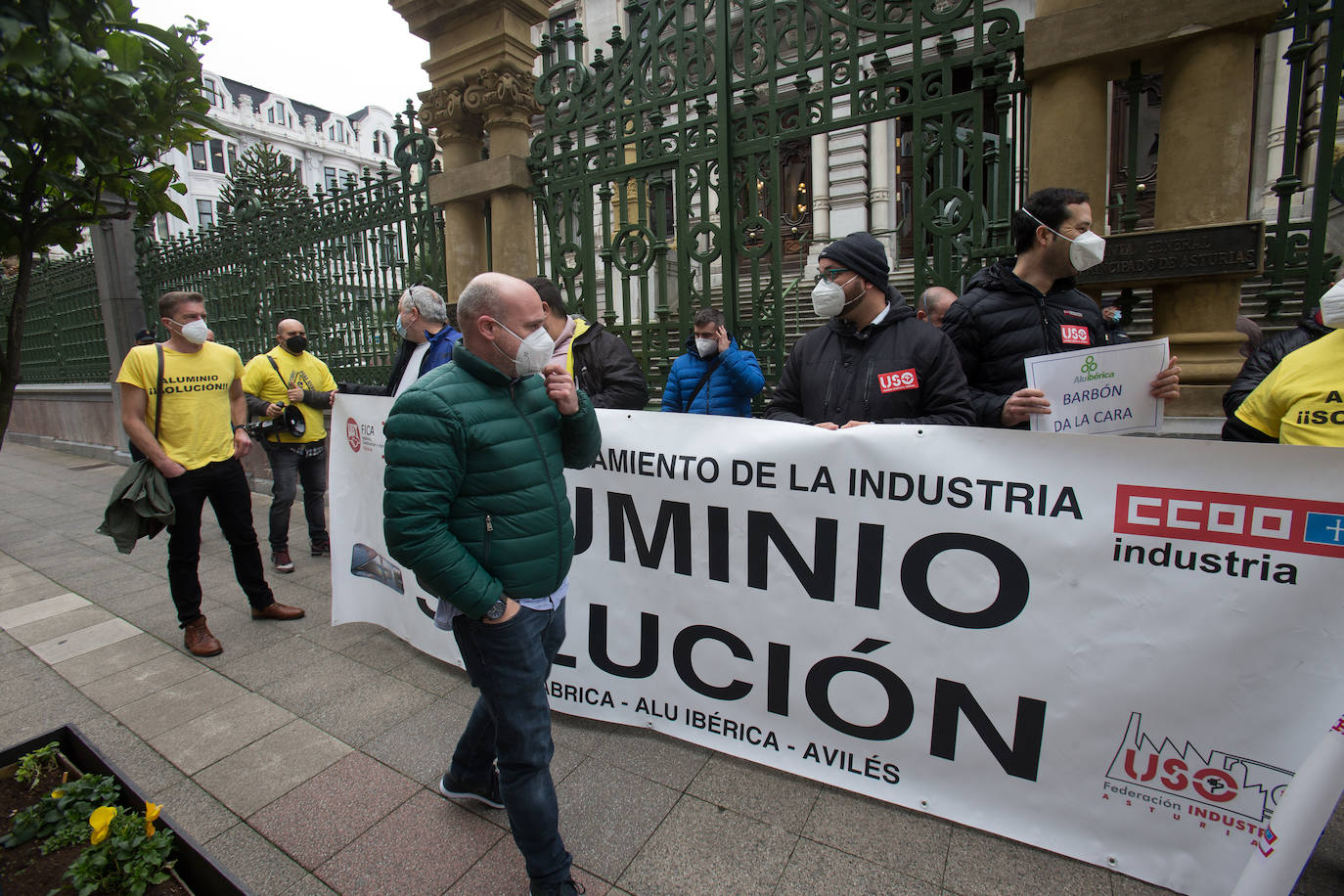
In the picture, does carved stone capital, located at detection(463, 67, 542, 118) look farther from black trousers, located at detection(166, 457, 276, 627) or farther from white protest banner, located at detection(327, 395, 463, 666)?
black trousers, located at detection(166, 457, 276, 627)

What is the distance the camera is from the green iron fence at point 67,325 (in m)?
11.4

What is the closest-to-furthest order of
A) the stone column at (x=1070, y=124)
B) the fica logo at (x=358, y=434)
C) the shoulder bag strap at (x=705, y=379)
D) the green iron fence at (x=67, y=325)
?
the stone column at (x=1070, y=124)
the fica logo at (x=358, y=434)
the shoulder bag strap at (x=705, y=379)
the green iron fence at (x=67, y=325)

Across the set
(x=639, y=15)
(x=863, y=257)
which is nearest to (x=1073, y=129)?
(x=863, y=257)

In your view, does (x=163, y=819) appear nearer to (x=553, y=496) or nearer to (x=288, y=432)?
(x=553, y=496)

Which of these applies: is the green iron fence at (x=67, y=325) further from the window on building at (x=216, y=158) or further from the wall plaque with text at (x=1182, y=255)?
the window on building at (x=216, y=158)

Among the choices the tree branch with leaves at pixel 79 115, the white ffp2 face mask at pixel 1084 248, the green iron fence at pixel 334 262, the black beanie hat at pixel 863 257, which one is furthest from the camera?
the green iron fence at pixel 334 262

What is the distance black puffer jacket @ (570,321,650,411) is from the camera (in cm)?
380

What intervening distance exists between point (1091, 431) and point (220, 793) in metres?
3.71

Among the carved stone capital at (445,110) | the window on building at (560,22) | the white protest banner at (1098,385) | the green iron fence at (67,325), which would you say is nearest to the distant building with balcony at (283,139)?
the green iron fence at (67,325)

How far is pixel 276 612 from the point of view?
450 centimetres

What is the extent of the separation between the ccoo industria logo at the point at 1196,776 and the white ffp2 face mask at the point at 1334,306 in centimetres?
133

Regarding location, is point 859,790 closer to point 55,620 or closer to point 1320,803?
point 1320,803

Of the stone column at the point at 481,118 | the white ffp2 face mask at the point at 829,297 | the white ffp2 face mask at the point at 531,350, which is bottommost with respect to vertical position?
the white ffp2 face mask at the point at 531,350

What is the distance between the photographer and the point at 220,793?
277 centimetres
